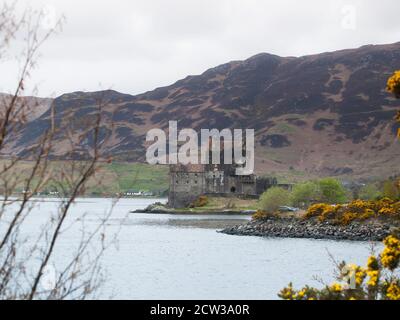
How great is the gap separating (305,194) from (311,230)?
28056mm

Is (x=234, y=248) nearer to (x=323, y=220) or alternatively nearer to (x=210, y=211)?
(x=323, y=220)

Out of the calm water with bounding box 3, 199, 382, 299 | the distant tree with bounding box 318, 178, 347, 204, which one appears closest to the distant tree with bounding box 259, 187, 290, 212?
the distant tree with bounding box 318, 178, 347, 204

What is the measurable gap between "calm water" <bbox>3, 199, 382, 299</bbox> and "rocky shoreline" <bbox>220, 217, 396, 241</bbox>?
2.70 m

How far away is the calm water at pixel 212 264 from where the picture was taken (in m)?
33.7

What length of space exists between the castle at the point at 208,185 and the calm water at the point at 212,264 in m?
56.6

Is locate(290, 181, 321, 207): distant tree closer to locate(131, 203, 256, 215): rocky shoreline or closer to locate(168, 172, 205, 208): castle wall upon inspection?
locate(131, 203, 256, 215): rocky shoreline

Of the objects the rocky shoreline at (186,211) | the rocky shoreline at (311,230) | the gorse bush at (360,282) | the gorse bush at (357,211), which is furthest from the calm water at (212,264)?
the rocky shoreline at (186,211)

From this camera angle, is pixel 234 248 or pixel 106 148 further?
pixel 234 248

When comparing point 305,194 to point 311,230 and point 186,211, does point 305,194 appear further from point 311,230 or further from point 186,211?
point 186,211

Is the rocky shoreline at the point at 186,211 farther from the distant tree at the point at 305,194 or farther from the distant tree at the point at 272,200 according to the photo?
the distant tree at the point at 272,200

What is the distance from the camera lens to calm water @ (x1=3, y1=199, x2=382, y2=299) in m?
33.7
